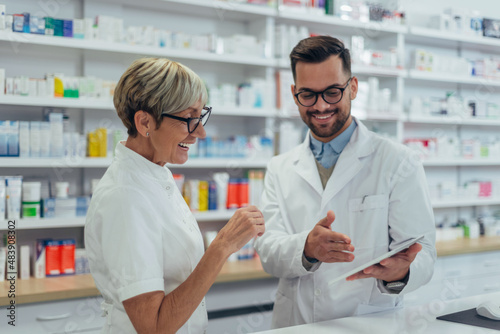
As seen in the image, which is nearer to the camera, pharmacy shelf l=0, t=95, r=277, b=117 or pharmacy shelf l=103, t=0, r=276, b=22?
pharmacy shelf l=0, t=95, r=277, b=117

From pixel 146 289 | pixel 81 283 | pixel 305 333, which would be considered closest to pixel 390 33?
pixel 81 283

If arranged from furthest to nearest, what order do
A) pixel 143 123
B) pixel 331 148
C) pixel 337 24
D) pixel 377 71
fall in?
pixel 377 71
pixel 337 24
pixel 331 148
pixel 143 123

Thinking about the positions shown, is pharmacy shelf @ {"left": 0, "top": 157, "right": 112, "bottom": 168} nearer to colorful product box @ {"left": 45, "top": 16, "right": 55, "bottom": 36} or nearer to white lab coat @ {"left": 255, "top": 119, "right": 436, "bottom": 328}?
colorful product box @ {"left": 45, "top": 16, "right": 55, "bottom": 36}

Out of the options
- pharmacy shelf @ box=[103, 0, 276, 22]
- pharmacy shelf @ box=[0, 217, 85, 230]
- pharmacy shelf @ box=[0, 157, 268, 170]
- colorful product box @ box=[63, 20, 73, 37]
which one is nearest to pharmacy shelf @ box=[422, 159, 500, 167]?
pharmacy shelf @ box=[0, 157, 268, 170]

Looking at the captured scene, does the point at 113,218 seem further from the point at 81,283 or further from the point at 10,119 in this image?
the point at 10,119

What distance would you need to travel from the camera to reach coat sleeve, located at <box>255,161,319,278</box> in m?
2.01

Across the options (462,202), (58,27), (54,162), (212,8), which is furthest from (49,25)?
(462,202)

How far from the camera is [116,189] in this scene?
1.50m

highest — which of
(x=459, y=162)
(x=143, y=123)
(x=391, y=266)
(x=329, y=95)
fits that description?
(x=329, y=95)

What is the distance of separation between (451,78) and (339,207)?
10.9ft

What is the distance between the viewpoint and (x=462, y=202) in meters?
5.00

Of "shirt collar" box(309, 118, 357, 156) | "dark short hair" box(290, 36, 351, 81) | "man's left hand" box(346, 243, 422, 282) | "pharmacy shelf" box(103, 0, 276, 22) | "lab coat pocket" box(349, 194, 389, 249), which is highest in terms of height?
"pharmacy shelf" box(103, 0, 276, 22)

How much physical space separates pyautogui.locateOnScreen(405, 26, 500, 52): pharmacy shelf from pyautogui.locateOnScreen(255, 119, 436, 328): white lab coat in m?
2.94

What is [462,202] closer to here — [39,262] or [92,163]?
[92,163]
